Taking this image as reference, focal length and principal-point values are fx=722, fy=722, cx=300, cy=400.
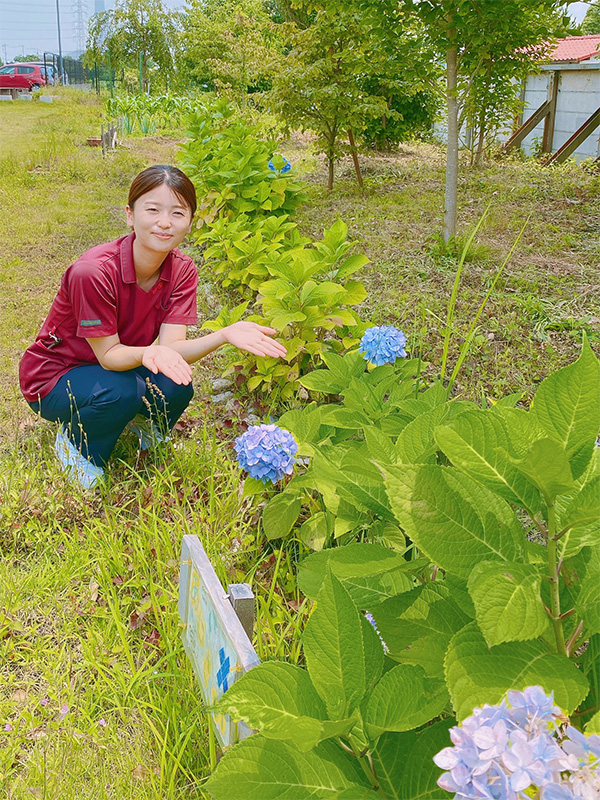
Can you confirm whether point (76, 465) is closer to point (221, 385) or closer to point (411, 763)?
point (221, 385)

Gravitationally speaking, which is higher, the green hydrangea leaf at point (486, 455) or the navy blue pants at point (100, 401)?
the green hydrangea leaf at point (486, 455)

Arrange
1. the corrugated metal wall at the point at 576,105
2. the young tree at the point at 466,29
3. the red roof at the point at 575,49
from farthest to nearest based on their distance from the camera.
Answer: the corrugated metal wall at the point at 576,105
the red roof at the point at 575,49
the young tree at the point at 466,29

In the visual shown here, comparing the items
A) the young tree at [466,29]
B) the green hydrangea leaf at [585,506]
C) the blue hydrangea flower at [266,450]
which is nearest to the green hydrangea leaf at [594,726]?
the green hydrangea leaf at [585,506]

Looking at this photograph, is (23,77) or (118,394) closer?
(118,394)

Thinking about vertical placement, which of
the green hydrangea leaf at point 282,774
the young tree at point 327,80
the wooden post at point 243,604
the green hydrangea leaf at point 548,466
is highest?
the young tree at point 327,80

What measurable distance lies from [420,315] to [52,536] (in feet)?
6.73

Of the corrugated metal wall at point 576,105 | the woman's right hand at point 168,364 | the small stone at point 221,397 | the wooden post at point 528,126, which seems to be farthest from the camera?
the wooden post at point 528,126

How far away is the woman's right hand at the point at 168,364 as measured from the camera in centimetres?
204

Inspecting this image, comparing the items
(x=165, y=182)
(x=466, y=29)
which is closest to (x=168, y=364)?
(x=165, y=182)

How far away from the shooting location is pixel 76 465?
2229 mm

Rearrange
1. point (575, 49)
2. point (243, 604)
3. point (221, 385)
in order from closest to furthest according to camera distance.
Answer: point (243, 604) → point (221, 385) → point (575, 49)

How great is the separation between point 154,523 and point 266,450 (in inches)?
19.5

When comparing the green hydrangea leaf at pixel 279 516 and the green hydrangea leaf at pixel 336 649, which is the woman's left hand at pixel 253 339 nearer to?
the green hydrangea leaf at pixel 279 516

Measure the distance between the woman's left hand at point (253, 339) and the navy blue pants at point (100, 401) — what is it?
38 centimetres
